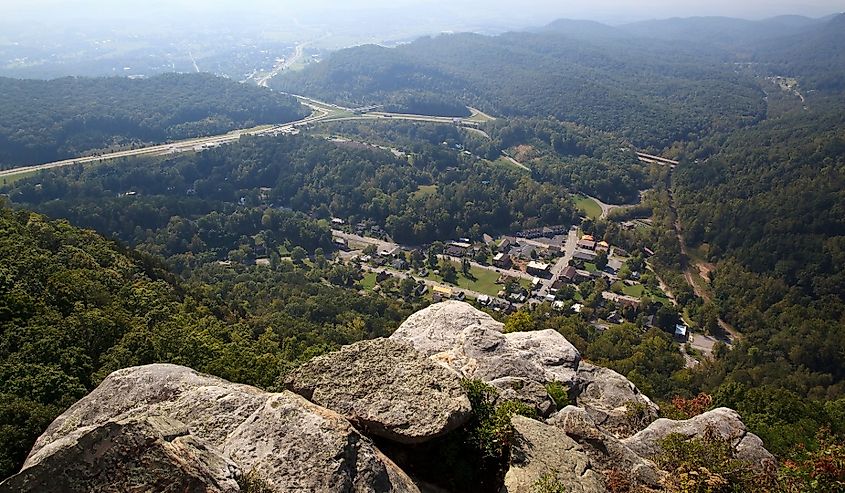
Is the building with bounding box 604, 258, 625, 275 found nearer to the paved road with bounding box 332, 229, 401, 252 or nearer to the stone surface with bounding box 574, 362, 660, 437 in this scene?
the paved road with bounding box 332, 229, 401, 252

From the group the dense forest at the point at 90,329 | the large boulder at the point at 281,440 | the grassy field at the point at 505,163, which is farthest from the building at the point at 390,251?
the large boulder at the point at 281,440

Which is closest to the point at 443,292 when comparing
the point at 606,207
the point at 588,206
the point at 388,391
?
the point at 588,206

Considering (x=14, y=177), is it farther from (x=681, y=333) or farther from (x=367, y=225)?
(x=681, y=333)

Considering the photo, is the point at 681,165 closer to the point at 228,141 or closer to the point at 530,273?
the point at 530,273

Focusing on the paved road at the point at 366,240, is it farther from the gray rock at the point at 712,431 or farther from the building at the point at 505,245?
the gray rock at the point at 712,431

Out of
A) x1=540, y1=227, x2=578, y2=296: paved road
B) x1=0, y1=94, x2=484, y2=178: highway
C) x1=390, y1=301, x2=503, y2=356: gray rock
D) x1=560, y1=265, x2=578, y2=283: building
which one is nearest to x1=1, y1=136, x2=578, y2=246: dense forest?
x1=540, y1=227, x2=578, y2=296: paved road

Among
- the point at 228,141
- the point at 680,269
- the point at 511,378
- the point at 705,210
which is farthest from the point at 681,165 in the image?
the point at 511,378
